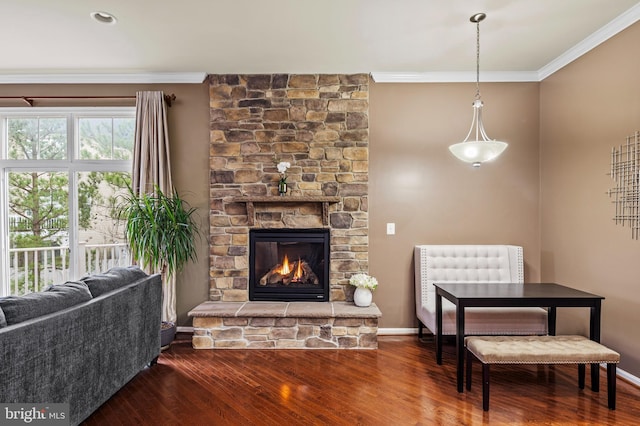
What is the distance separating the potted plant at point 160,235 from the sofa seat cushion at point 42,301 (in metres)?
1.08

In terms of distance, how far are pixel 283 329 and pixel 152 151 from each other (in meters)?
2.30

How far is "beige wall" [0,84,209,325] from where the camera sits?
12.3 feet

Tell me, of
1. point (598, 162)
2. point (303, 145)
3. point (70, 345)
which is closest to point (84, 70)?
point (303, 145)

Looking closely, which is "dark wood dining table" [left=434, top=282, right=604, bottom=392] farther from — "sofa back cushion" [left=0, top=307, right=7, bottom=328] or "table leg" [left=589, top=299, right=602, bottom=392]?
"sofa back cushion" [left=0, top=307, right=7, bottom=328]

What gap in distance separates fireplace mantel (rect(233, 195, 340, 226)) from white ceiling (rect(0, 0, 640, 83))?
1.36m

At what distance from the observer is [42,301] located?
1.84 metres

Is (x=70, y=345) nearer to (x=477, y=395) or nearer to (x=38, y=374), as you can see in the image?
(x=38, y=374)

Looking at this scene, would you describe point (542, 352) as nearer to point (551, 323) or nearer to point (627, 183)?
point (551, 323)

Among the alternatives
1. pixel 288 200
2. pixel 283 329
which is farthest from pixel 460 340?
pixel 288 200

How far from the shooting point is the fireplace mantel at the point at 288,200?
3.54m

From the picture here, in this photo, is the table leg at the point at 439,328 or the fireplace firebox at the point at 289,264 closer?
the table leg at the point at 439,328

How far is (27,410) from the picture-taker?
5.44ft

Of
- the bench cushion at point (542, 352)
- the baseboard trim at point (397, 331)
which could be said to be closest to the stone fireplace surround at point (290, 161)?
the baseboard trim at point (397, 331)

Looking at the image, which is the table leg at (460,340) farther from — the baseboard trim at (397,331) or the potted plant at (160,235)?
the potted plant at (160,235)
